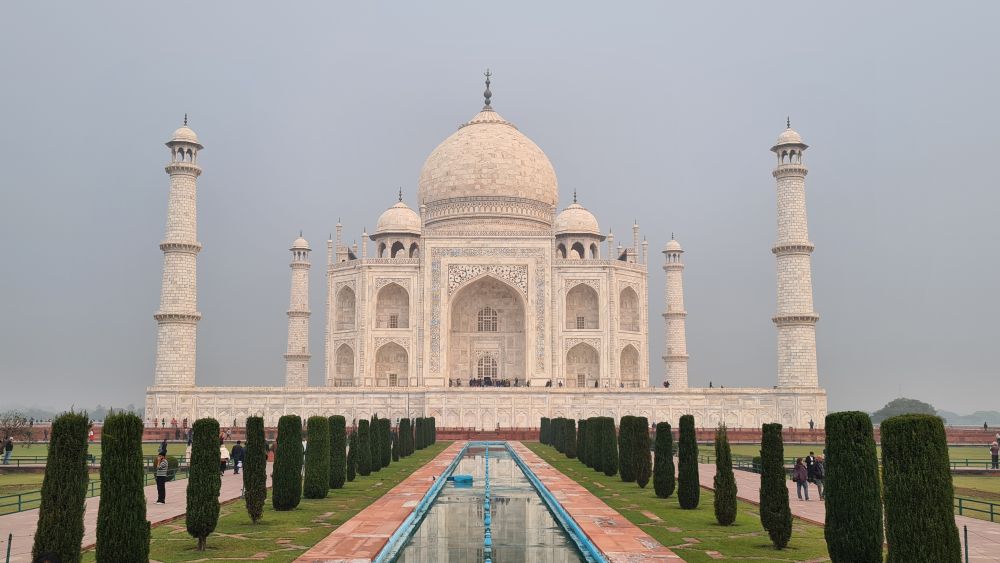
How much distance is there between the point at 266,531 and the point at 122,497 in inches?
103

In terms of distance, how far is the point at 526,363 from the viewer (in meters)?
31.8

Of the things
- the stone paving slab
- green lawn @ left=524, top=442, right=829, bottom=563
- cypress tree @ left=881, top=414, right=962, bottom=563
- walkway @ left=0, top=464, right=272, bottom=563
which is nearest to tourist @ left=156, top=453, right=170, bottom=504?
walkway @ left=0, top=464, right=272, bottom=563

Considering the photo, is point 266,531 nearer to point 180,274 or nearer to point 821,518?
point 821,518

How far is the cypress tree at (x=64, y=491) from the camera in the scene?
6691mm

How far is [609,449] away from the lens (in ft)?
52.1

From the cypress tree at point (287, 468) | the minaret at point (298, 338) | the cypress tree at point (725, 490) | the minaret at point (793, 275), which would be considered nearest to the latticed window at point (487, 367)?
the minaret at point (298, 338)

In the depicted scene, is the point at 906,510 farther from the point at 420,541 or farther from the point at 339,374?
the point at 339,374

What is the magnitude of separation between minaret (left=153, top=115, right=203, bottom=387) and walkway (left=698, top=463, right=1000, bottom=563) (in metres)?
17.1

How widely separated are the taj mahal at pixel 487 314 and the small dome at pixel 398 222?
0.27ft

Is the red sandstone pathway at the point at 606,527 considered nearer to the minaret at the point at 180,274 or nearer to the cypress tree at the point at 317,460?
the cypress tree at the point at 317,460

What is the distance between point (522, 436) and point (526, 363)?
4.32 metres

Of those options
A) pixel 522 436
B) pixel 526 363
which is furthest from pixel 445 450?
pixel 526 363

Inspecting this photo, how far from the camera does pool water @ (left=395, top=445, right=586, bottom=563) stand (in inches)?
327

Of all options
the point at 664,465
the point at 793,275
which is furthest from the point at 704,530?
the point at 793,275
